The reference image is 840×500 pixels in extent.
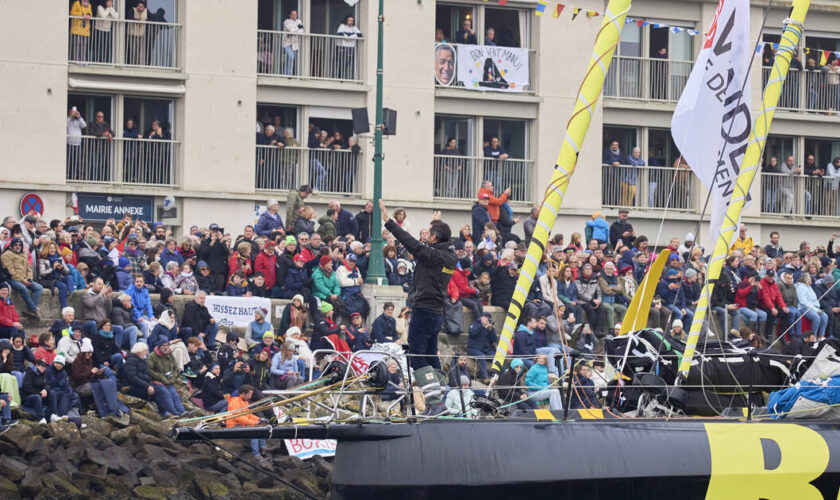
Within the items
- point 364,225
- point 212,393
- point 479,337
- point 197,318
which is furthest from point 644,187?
point 212,393

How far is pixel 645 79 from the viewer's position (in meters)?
35.8

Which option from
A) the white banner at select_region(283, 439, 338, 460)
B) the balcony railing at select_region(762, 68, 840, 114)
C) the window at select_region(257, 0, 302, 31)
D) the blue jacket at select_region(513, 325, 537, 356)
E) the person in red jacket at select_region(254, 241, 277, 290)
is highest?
the window at select_region(257, 0, 302, 31)

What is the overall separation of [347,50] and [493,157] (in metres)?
4.34

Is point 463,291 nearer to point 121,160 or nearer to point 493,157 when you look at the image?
point 493,157

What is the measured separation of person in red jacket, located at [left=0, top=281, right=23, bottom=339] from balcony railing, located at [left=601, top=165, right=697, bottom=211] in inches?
713

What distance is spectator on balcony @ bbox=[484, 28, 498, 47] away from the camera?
3384 cm

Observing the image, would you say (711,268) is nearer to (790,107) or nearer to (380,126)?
(380,126)

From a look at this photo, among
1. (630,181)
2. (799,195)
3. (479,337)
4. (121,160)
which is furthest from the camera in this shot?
(799,195)

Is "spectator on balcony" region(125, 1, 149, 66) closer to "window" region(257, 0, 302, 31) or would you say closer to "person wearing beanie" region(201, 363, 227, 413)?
"window" region(257, 0, 302, 31)

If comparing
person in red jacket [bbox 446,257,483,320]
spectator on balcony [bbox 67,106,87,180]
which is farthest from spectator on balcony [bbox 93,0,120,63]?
person in red jacket [bbox 446,257,483,320]

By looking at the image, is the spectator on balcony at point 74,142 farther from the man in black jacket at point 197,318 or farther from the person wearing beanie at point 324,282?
the man in black jacket at point 197,318

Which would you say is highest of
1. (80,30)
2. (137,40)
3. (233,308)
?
(80,30)

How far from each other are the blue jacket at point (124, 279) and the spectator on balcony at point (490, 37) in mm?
13956

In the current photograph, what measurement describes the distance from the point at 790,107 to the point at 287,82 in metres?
14.1
